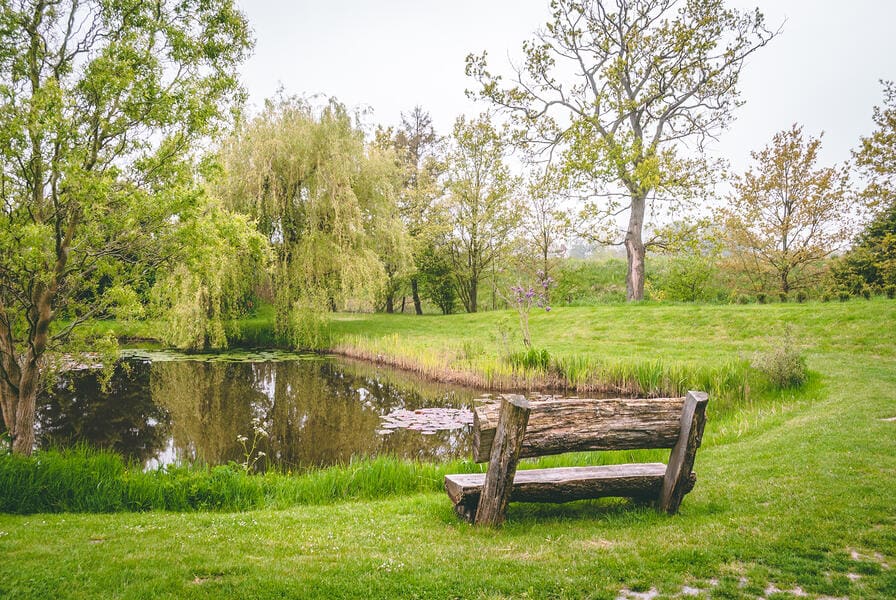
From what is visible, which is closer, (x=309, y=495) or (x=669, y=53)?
(x=309, y=495)

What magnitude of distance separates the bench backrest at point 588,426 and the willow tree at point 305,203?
1647cm

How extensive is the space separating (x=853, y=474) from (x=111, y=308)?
31.2 feet

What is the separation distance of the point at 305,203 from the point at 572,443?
18.7 meters

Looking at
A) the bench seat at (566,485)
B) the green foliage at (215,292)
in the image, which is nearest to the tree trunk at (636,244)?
the green foliage at (215,292)

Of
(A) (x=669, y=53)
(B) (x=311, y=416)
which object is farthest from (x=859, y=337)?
(B) (x=311, y=416)

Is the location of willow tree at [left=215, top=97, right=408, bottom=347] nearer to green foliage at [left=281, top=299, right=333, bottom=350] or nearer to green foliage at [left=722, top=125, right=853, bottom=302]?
green foliage at [left=281, top=299, right=333, bottom=350]

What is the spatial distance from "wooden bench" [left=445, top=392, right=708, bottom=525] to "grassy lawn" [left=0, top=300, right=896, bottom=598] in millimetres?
275

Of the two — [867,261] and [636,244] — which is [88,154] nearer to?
[636,244]

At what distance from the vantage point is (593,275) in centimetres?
3394

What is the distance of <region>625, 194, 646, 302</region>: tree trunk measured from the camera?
74.5ft

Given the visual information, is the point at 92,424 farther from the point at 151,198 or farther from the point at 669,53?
the point at 669,53

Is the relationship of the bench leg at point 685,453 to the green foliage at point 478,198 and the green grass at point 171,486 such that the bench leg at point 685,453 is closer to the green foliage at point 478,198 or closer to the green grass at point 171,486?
the green grass at point 171,486

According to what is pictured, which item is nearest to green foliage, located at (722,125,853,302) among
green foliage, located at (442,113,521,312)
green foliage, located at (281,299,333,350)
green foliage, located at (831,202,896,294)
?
green foliage, located at (831,202,896,294)

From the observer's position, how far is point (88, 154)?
6605 mm
